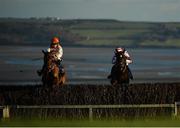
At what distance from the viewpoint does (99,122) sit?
17547 mm

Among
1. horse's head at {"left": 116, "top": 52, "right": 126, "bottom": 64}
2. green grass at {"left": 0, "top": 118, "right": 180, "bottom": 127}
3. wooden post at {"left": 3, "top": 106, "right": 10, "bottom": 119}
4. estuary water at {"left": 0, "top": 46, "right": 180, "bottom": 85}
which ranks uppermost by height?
horse's head at {"left": 116, "top": 52, "right": 126, "bottom": 64}

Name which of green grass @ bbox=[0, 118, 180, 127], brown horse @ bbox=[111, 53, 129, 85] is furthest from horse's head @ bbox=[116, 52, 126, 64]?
green grass @ bbox=[0, 118, 180, 127]

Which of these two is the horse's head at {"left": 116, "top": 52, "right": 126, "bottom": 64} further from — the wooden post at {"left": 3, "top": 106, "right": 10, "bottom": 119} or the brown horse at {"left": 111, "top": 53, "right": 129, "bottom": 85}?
the wooden post at {"left": 3, "top": 106, "right": 10, "bottom": 119}

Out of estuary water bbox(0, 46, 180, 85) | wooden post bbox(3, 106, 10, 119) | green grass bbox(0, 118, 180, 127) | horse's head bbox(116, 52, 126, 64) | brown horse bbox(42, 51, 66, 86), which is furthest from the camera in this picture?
estuary water bbox(0, 46, 180, 85)

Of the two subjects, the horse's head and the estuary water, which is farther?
the estuary water

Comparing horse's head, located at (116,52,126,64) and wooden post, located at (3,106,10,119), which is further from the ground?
horse's head, located at (116,52,126,64)

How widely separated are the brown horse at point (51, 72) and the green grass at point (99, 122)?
149cm

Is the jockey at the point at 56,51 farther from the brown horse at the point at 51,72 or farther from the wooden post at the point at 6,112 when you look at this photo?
the wooden post at the point at 6,112

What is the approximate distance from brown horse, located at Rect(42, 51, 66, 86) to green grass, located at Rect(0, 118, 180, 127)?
1.49 meters

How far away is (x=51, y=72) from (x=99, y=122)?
93.7 inches

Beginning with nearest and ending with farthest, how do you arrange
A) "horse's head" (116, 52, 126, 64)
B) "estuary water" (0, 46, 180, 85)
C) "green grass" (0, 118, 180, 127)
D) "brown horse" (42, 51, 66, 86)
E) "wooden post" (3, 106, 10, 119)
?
"green grass" (0, 118, 180, 127), "wooden post" (3, 106, 10, 119), "brown horse" (42, 51, 66, 86), "horse's head" (116, 52, 126, 64), "estuary water" (0, 46, 180, 85)

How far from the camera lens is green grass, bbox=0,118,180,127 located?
662 inches

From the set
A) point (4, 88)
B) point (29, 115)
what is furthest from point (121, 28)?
point (29, 115)

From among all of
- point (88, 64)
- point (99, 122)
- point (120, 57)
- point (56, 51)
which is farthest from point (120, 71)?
point (88, 64)
